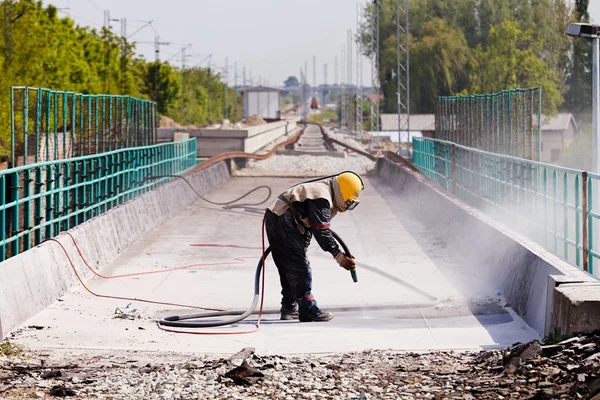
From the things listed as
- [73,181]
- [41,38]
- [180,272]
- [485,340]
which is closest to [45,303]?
[180,272]

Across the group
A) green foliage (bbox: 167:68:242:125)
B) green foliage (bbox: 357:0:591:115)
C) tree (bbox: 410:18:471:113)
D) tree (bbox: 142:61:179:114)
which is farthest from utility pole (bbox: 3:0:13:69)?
tree (bbox: 410:18:471:113)

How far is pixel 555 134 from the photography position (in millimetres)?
126688

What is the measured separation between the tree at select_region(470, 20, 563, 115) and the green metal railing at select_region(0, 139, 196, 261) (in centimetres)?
7842

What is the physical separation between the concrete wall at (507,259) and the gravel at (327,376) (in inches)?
59.8

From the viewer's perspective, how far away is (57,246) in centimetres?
1303

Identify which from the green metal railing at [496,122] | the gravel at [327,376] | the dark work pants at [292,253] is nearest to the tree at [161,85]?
the green metal railing at [496,122]

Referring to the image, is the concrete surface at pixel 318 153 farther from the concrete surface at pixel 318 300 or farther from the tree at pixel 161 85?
the tree at pixel 161 85

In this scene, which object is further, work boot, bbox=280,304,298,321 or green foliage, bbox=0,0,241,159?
green foliage, bbox=0,0,241,159

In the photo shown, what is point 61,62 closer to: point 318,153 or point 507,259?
point 318,153

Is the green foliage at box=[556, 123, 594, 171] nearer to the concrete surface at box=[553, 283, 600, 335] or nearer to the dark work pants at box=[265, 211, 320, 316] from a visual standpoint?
the dark work pants at box=[265, 211, 320, 316]

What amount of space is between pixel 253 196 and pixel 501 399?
2399 cm

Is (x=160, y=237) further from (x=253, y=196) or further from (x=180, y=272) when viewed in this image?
(x=253, y=196)

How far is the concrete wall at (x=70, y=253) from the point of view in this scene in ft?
34.8

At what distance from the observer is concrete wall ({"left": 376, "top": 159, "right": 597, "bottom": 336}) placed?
10.3 meters
